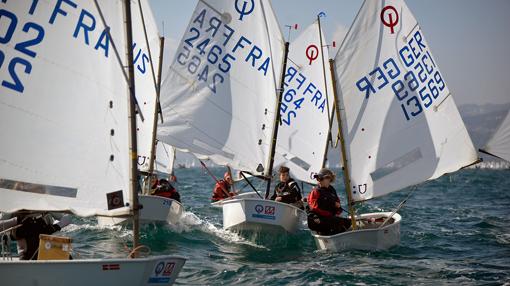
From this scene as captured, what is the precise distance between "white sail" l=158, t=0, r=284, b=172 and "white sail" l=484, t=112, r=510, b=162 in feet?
24.4

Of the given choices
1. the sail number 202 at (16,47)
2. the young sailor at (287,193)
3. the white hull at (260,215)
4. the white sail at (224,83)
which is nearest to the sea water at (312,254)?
the white hull at (260,215)

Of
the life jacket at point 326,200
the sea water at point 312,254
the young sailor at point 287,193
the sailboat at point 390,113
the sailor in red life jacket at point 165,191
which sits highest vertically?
the sailboat at point 390,113

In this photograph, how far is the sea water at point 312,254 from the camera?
11.9m

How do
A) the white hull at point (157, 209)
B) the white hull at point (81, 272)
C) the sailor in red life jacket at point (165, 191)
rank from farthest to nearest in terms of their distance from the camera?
1. the sailor in red life jacket at point (165, 191)
2. the white hull at point (157, 209)
3. the white hull at point (81, 272)

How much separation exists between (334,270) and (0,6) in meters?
7.14

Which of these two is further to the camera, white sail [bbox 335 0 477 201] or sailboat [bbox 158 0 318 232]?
sailboat [bbox 158 0 318 232]

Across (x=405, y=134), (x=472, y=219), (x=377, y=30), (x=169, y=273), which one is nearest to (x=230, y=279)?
(x=169, y=273)

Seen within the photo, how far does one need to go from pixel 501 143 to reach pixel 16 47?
7883 millimetres

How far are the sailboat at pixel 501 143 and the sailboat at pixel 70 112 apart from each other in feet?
19.6

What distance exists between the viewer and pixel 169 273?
29.4 feet

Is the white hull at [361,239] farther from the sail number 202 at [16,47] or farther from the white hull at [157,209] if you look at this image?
the sail number 202 at [16,47]

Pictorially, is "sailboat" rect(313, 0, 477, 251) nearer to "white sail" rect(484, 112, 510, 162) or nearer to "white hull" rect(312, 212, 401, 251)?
"white hull" rect(312, 212, 401, 251)

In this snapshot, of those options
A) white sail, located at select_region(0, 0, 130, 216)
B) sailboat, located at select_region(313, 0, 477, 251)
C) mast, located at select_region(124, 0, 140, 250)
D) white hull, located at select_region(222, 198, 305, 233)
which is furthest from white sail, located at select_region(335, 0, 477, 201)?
white sail, located at select_region(0, 0, 130, 216)

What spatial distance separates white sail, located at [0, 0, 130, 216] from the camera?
8.98 m
